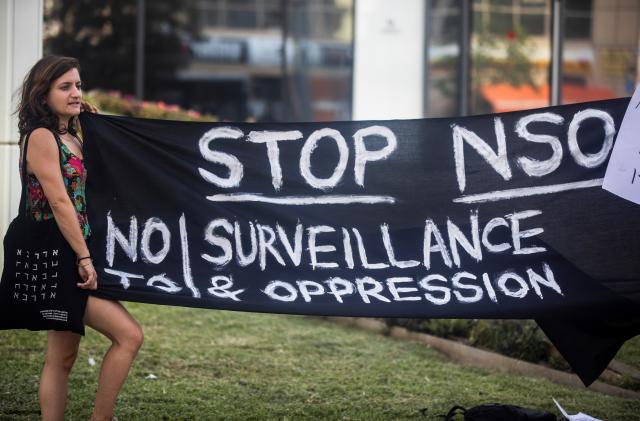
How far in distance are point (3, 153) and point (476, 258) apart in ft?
12.0

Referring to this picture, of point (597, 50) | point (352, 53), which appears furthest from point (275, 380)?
point (597, 50)

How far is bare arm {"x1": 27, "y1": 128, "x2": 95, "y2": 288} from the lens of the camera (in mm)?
4141

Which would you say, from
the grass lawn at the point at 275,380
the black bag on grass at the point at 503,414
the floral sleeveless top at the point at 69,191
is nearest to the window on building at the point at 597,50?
the grass lawn at the point at 275,380

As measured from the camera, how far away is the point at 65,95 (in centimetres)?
425

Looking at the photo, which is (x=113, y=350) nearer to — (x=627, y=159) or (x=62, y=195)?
(x=62, y=195)

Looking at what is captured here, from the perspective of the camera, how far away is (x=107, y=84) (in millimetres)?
12812

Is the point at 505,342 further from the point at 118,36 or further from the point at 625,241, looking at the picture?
the point at 118,36

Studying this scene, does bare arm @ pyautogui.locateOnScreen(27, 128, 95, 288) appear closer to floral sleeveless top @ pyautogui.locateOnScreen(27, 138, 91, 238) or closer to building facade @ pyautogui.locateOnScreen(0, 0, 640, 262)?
floral sleeveless top @ pyautogui.locateOnScreen(27, 138, 91, 238)

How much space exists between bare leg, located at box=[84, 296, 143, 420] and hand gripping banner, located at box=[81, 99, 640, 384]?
15 cm

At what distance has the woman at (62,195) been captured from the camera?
416cm

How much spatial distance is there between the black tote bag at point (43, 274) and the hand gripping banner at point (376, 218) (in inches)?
8.4

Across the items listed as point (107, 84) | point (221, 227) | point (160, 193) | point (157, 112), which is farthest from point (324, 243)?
point (107, 84)

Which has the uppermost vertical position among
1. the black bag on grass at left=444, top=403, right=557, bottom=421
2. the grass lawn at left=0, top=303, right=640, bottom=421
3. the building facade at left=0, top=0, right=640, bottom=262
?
the building facade at left=0, top=0, right=640, bottom=262

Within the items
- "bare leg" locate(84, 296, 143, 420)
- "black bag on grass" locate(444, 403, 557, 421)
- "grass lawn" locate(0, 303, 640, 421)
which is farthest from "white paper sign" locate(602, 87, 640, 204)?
"bare leg" locate(84, 296, 143, 420)
